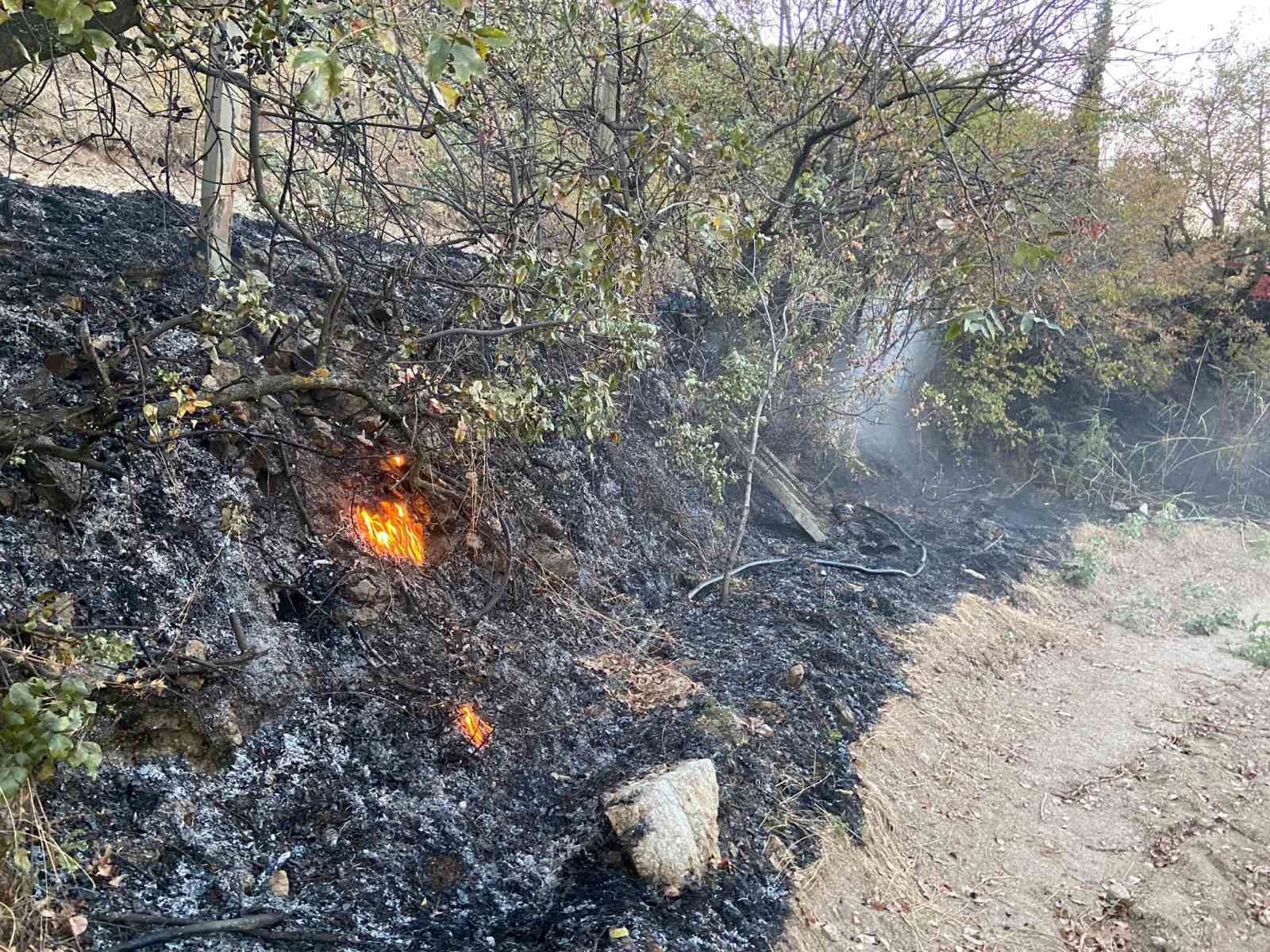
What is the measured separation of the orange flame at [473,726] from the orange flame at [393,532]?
0.88 meters

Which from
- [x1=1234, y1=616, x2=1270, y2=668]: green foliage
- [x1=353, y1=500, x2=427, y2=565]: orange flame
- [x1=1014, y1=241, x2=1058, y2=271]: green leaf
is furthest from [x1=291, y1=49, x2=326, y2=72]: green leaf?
[x1=1234, y1=616, x2=1270, y2=668]: green foliage

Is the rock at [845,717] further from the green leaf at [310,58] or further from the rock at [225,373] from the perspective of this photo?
the green leaf at [310,58]

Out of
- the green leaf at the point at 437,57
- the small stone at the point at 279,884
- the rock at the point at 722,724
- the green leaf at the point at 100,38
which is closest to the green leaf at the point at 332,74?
the green leaf at the point at 437,57

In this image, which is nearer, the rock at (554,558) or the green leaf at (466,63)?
the green leaf at (466,63)

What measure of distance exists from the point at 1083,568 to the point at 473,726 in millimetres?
6945

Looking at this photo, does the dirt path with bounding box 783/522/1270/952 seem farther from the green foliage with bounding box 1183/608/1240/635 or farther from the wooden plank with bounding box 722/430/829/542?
the wooden plank with bounding box 722/430/829/542

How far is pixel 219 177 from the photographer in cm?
372

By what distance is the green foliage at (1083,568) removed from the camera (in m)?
8.09

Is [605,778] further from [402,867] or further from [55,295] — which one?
[55,295]

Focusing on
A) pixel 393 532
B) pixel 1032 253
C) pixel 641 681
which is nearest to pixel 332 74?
pixel 1032 253

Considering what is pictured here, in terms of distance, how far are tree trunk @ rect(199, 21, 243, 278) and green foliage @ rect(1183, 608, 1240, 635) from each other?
8123 mm

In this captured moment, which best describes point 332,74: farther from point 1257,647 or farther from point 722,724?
point 1257,647

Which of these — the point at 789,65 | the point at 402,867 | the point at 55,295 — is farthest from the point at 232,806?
the point at 789,65

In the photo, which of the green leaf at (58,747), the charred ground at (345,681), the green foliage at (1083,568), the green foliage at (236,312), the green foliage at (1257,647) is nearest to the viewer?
the green leaf at (58,747)
